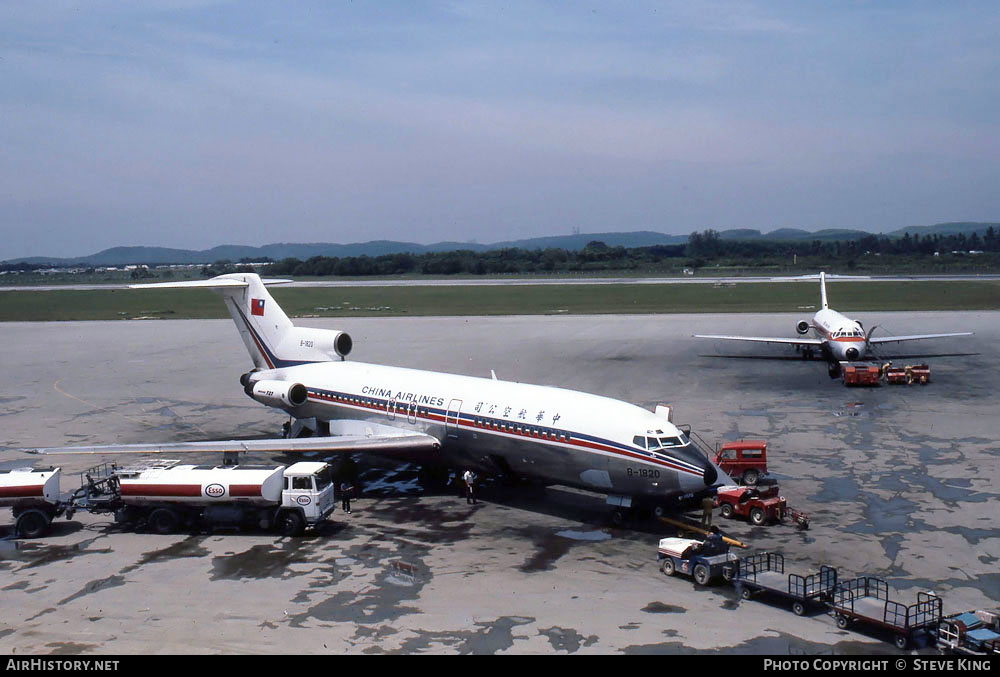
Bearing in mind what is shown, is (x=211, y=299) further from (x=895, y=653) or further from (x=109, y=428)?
(x=895, y=653)

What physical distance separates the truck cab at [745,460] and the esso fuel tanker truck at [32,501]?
781 inches

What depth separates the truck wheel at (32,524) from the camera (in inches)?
931

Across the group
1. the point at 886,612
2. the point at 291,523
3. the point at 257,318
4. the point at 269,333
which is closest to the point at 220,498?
the point at 291,523

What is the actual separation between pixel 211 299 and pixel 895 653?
11330cm

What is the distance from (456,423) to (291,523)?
603 cm

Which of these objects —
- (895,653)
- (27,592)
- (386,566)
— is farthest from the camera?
(386,566)

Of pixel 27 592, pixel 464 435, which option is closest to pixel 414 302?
pixel 464 435

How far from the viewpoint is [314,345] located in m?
34.1

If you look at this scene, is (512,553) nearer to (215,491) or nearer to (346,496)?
(346,496)

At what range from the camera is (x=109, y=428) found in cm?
3775

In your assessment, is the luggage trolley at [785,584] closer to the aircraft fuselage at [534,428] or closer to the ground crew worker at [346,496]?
the aircraft fuselage at [534,428]

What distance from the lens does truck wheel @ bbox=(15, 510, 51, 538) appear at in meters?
23.6

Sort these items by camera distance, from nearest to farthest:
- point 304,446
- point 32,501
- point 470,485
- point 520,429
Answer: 1. point 32,501
2. point 520,429
3. point 470,485
4. point 304,446

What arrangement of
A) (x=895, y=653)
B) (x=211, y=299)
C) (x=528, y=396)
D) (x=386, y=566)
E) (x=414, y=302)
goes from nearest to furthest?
(x=895, y=653), (x=386, y=566), (x=528, y=396), (x=414, y=302), (x=211, y=299)
